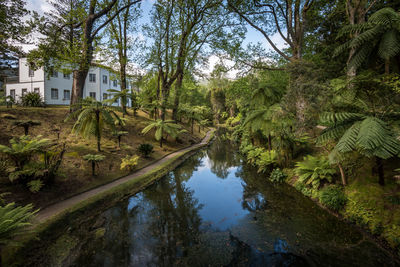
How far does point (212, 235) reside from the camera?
4902 millimetres

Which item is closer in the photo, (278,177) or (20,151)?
(20,151)

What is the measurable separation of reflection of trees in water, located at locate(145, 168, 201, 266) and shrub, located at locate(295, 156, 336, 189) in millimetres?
4324

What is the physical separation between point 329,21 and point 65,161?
17052 mm

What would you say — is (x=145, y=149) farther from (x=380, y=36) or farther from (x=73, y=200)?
(x=380, y=36)

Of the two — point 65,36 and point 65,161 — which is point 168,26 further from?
point 65,161

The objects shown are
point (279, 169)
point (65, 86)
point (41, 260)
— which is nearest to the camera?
point (41, 260)

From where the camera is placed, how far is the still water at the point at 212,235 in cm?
390

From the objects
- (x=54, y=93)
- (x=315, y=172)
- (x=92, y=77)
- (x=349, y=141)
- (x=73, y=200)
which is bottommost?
(x=73, y=200)

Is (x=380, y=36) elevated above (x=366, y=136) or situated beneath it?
elevated above

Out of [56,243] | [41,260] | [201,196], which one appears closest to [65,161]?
[56,243]

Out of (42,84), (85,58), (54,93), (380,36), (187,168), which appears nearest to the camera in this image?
(380,36)

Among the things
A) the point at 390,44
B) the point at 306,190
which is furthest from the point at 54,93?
the point at 390,44

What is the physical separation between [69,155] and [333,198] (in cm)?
991

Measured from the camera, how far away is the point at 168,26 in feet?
54.7
